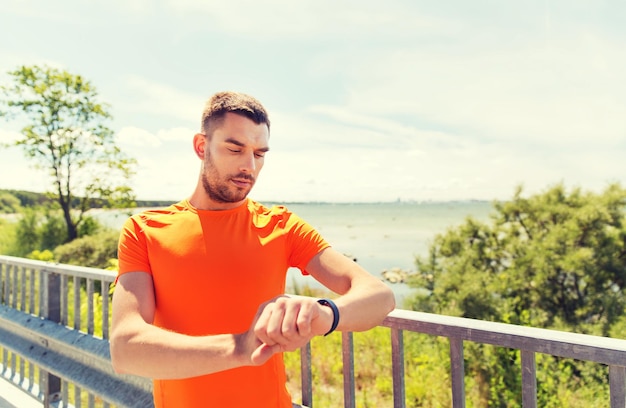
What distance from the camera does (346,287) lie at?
1541 millimetres

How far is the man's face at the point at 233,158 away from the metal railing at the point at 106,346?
2.51 ft

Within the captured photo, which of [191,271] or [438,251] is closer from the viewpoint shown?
[191,271]

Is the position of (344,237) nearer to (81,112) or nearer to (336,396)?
(81,112)

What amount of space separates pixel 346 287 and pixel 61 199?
17.4 m

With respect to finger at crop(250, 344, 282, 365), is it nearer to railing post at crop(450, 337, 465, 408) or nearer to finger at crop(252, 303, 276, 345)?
finger at crop(252, 303, 276, 345)

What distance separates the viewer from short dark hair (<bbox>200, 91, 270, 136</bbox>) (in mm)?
1559

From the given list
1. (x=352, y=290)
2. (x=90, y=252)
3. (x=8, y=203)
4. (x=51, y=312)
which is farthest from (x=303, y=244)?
(x=8, y=203)

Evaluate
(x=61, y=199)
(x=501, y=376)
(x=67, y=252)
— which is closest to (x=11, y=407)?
(x=501, y=376)

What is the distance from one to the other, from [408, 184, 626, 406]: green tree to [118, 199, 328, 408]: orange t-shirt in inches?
236

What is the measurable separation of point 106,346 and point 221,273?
1632mm

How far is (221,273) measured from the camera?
1497 millimetres

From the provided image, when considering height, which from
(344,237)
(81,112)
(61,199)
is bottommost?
(344,237)

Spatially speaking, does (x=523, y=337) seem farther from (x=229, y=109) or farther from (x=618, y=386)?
(x=229, y=109)

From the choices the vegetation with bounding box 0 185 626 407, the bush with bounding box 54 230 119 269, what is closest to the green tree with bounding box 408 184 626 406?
the vegetation with bounding box 0 185 626 407
